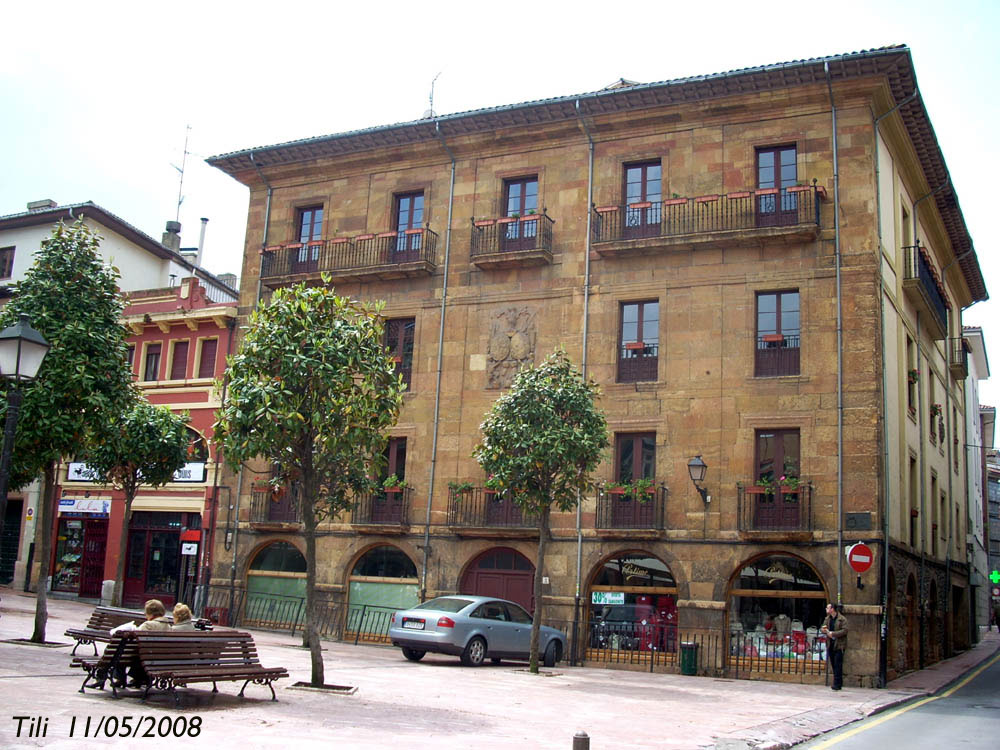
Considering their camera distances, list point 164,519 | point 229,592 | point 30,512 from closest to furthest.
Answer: point 229,592 → point 164,519 → point 30,512

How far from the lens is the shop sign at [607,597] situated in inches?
969

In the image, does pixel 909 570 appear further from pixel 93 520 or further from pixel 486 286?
pixel 93 520

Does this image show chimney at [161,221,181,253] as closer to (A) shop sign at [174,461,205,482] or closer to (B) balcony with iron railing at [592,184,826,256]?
(A) shop sign at [174,461,205,482]

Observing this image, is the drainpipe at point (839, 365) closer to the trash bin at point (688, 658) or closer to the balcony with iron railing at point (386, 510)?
the trash bin at point (688, 658)

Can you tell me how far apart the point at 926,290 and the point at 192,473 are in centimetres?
2231

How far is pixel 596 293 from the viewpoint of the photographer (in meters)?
26.4

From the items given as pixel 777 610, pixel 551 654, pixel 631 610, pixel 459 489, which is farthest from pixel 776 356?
pixel 551 654

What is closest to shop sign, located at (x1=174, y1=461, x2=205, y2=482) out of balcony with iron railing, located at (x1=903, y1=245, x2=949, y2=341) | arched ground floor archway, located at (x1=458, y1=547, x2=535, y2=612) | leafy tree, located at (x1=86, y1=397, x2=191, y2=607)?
leafy tree, located at (x1=86, y1=397, x2=191, y2=607)

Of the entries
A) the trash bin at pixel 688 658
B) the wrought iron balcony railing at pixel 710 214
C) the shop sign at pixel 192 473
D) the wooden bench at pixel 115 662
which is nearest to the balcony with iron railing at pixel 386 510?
the shop sign at pixel 192 473

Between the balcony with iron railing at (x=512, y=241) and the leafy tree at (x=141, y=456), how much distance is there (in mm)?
8962

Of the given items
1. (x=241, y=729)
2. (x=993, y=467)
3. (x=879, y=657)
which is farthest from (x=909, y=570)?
(x=993, y=467)

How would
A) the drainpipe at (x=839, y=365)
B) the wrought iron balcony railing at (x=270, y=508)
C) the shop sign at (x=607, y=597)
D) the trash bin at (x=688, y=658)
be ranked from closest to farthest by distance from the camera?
1. the drainpipe at (x=839, y=365)
2. the trash bin at (x=688, y=658)
3. the shop sign at (x=607, y=597)
4. the wrought iron balcony railing at (x=270, y=508)

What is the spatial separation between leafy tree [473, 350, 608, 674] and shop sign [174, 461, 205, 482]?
1398cm

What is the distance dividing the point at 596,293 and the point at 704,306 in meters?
2.82
